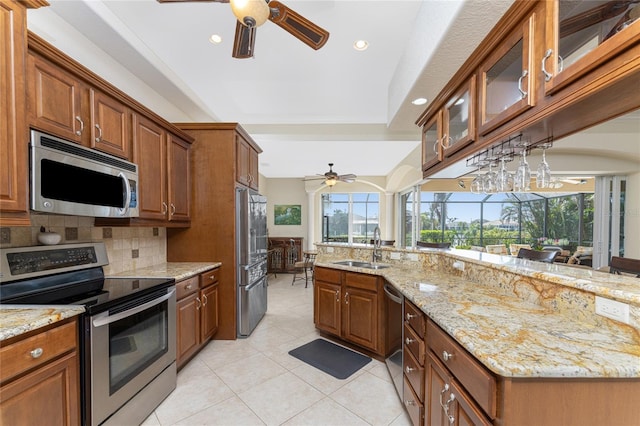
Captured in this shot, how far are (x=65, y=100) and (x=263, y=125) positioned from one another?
8.13 feet

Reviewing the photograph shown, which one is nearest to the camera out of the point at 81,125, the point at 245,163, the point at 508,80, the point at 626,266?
the point at 508,80

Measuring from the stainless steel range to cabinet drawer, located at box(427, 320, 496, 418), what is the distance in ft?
6.03

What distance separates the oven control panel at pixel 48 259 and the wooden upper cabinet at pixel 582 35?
9.64 feet

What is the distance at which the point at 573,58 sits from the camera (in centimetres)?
102

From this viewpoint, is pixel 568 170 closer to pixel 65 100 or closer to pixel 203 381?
pixel 203 381

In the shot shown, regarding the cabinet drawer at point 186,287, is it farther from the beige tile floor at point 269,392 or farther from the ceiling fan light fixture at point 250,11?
the ceiling fan light fixture at point 250,11

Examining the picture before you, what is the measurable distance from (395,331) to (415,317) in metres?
0.89

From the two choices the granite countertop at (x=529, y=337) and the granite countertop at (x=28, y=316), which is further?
the granite countertop at (x=28, y=316)

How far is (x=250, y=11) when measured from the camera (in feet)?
4.63

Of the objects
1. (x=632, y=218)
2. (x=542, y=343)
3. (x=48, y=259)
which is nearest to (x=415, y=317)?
(x=542, y=343)

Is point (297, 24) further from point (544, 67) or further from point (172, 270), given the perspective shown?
point (172, 270)

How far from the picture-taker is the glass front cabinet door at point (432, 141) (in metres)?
2.15

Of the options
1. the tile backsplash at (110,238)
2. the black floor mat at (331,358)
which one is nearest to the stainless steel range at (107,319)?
the tile backsplash at (110,238)

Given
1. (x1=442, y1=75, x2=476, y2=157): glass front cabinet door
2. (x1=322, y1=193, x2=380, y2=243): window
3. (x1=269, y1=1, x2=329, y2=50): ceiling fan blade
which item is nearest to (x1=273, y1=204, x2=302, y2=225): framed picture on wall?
(x1=322, y1=193, x2=380, y2=243): window
